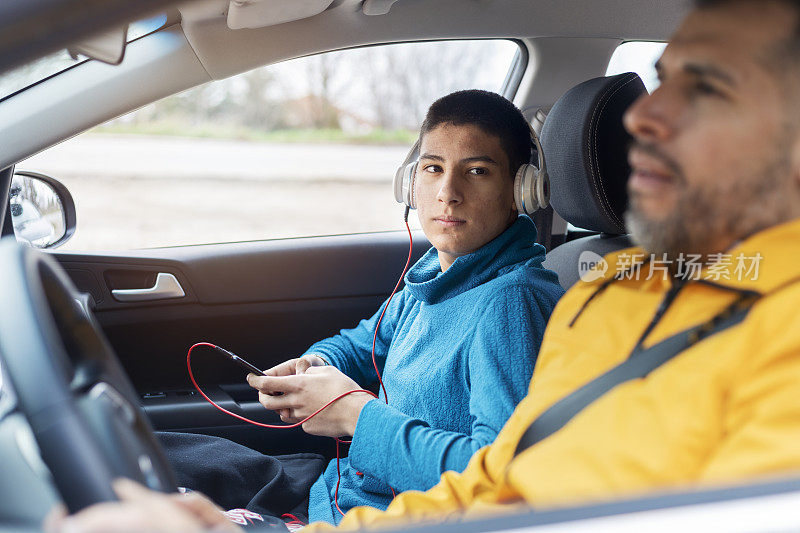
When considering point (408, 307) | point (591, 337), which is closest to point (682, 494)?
point (591, 337)

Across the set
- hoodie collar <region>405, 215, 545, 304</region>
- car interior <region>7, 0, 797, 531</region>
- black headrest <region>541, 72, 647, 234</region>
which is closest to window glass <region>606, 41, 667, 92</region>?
car interior <region>7, 0, 797, 531</region>

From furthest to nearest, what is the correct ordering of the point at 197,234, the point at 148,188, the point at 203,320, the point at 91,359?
the point at 148,188 < the point at 197,234 < the point at 203,320 < the point at 91,359

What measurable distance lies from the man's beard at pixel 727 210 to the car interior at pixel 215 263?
41cm

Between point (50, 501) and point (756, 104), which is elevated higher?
point (756, 104)

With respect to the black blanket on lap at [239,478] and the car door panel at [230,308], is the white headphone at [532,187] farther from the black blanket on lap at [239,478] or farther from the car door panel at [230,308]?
the car door panel at [230,308]

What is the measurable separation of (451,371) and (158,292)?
3.99 ft

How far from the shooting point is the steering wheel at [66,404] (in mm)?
873

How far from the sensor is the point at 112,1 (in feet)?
2.70

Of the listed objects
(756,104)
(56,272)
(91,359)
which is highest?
(756,104)

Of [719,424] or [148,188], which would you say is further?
[148,188]

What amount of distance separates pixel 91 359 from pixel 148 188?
7162 millimetres

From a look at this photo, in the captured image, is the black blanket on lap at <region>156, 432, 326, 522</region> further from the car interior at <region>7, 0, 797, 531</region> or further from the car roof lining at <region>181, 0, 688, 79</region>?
the car roof lining at <region>181, 0, 688, 79</region>

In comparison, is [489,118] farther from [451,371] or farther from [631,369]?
[631,369]

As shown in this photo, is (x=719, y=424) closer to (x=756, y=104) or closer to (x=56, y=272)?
(x=756, y=104)
